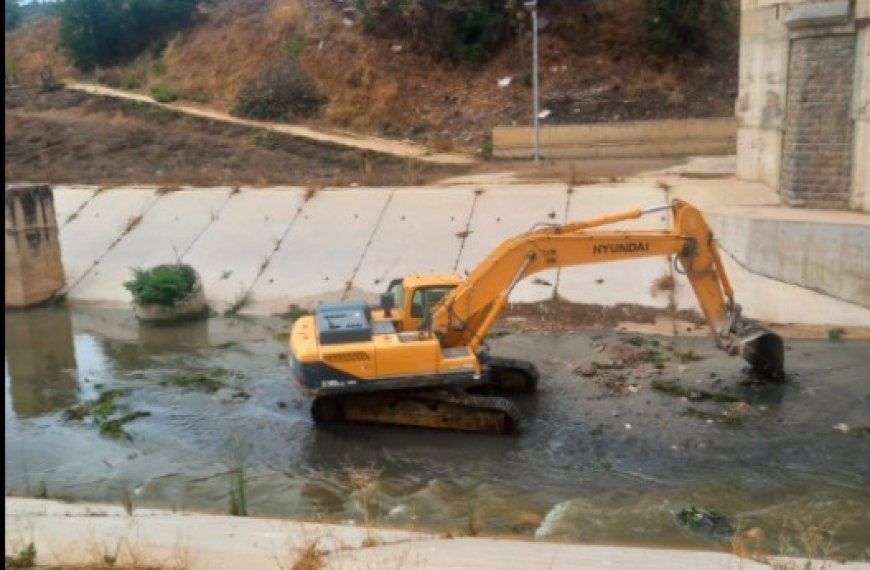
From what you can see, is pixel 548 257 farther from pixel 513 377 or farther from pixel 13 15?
pixel 13 15

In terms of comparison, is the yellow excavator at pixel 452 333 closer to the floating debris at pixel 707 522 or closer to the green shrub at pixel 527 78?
the floating debris at pixel 707 522

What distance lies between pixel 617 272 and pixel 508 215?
316 cm

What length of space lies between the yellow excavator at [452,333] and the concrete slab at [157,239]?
28.7 ft

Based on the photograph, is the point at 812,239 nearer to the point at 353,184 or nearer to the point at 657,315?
the point at 657,315

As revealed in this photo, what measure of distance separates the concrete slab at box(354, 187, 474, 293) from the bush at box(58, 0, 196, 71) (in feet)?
77.5

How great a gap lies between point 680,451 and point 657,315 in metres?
5.92

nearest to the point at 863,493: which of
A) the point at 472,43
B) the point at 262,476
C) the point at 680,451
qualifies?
the point at 680,451

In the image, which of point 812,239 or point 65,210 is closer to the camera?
point 812,239

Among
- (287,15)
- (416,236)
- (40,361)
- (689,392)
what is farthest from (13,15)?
(689,392)

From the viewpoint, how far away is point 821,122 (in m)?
16.8

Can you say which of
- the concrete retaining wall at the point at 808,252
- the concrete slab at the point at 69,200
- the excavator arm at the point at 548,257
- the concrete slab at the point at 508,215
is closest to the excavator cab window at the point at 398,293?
the excavator arm at the point at 548,257

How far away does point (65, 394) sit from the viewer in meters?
13.1

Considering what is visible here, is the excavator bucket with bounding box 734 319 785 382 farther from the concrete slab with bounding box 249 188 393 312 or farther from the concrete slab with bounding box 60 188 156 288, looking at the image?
the concrete slab with bounding box 60 188 156 288

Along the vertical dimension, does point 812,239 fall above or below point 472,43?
below
